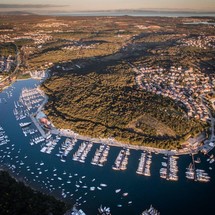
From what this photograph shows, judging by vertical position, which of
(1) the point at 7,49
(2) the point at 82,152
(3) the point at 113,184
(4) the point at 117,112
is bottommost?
(3) the point at 113,184

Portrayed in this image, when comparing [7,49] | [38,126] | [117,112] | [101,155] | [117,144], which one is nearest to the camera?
→ [101,155]

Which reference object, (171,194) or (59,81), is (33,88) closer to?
(59,81)

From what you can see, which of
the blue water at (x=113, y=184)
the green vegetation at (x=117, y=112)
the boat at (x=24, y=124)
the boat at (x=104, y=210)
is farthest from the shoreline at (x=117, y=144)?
the boat at (x=104, y=210)

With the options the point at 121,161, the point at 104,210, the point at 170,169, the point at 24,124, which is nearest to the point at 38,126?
the point at 24,124

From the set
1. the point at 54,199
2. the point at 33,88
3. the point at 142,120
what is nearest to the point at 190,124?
the point at 142,120

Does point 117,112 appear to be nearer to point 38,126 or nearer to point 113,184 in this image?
point 38,126

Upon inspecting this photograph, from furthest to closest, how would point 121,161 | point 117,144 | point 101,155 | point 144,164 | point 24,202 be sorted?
point 117,144 → point 101,155 → point 121,161 → point 144,164 → point 24,202

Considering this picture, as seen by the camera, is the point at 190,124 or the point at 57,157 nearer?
the point at 57,157
